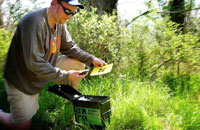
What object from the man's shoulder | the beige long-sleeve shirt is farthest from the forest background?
the man's shoulder

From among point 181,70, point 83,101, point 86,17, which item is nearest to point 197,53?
point 181,70

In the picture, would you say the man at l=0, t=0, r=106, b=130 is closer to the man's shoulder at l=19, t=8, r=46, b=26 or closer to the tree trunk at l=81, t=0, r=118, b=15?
the man's shoulder at l=19, t=8, r=46, b=26

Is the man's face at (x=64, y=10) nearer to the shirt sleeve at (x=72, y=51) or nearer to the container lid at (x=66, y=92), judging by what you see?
the shirt sleeve at (x=72, y=51)

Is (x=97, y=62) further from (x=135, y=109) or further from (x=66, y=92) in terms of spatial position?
(x=135, y=109)

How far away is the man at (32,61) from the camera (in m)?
2.34

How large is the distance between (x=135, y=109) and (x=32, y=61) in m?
1.28

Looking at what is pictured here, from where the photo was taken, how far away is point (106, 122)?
8.13ft

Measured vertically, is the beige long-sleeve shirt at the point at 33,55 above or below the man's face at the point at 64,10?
below

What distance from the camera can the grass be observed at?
2.46 m

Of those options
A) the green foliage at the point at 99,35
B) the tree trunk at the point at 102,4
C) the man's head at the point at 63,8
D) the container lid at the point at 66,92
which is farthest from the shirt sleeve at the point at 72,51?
the tree trunk at the point at 102,4

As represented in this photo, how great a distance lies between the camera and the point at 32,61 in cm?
232

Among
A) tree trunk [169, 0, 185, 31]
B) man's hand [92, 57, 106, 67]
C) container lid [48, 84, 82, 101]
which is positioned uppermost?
tree trunk [169, 0, 185, 31]

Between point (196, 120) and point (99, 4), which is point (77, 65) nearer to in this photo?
point (196, 120)

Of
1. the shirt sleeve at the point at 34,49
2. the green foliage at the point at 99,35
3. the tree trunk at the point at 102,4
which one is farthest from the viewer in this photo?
the tree trunk at the point at 102,4
